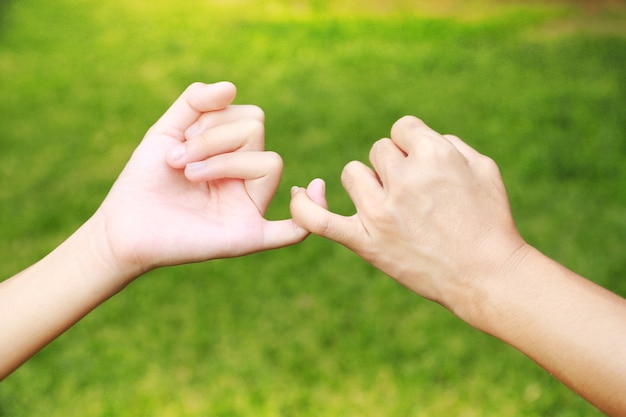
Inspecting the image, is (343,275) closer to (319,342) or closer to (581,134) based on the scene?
(319,342)

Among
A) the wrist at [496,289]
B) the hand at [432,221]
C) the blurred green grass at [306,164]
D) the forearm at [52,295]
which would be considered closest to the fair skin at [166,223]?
the forearm at [52,295]

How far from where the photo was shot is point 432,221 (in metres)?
1.92

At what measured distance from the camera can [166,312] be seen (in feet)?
14.7

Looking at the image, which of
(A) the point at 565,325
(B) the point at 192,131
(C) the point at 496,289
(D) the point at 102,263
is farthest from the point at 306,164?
(A) the point at 565,325

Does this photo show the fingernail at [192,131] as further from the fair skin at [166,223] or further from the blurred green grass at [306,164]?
the blurred green grass at [306,164]

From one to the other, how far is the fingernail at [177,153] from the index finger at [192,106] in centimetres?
12

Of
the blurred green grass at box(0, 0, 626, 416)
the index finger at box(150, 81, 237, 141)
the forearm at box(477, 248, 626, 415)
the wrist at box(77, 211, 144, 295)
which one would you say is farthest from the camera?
the blurred green grass at box(0, 0, 626, 416)

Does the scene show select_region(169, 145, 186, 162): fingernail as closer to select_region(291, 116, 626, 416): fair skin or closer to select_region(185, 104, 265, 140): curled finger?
select_region(185, 104, 265, 140): curled finger

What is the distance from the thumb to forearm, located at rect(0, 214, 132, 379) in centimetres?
50

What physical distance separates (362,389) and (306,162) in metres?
2.35

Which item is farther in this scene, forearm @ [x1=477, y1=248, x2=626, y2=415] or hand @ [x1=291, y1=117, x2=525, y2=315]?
hand @ [x1=291, y1=117, x2=525, y2=315]

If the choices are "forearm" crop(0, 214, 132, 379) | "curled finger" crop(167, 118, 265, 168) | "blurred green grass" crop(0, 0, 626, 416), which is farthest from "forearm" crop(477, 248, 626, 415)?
"blurred green grass" crop(0, 0, 626, 416)

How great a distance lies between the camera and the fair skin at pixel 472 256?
1.69 meters

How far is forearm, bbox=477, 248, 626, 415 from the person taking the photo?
1649 mm
